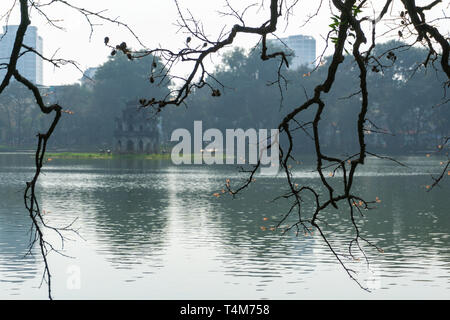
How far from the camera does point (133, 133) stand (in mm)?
86250

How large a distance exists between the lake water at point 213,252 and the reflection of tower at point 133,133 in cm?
5530

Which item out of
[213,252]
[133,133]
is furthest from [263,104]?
[213,252]

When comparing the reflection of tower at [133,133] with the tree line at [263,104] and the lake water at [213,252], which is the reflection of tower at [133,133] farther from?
the lake water at [213,252]

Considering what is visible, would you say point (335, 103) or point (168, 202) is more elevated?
point (335, 103)

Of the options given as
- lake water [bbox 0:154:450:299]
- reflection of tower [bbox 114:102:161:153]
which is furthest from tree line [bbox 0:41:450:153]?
lake water [bbox 0:154:450:299]

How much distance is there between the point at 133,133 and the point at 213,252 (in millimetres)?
70622

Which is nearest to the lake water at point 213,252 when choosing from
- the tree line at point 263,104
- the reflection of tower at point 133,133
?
the reflection of tower at point 133,133

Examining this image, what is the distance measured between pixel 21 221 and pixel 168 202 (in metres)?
8.35

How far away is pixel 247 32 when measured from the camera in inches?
223

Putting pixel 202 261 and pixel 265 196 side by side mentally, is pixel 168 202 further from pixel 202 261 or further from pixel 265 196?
pixel 202 261

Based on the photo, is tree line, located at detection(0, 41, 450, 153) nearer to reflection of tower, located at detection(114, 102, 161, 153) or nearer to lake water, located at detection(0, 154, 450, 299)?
reflection of tower, located at detection(114, 102, 161, 153)

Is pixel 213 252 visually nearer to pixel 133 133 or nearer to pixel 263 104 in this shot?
pixel 133 133
